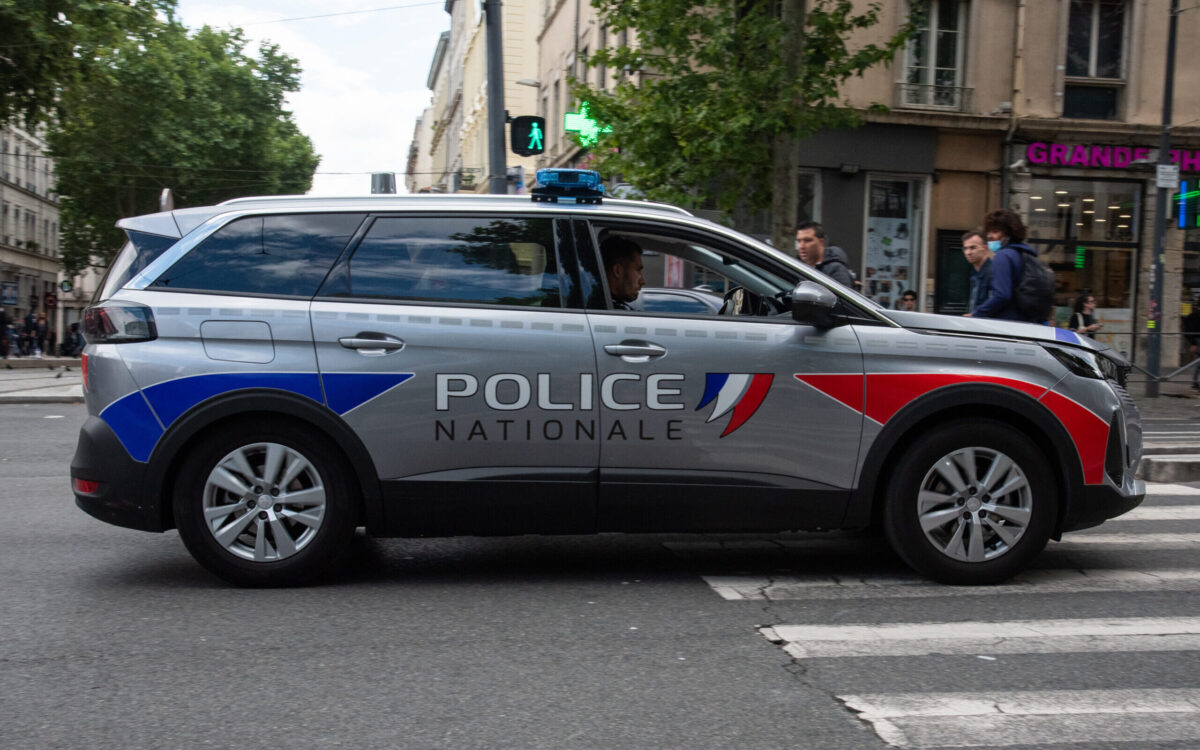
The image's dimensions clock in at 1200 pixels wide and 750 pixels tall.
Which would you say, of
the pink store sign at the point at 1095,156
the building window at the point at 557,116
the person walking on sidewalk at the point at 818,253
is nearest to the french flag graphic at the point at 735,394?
the person walking on sidewalk at the point at 818,253

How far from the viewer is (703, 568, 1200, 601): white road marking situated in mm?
5203

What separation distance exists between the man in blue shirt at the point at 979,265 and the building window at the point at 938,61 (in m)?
15.4

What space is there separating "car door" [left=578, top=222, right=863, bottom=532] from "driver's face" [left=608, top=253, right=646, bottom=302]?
0.77 feet

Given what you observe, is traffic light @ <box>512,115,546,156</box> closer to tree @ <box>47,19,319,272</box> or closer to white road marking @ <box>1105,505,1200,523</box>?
white road marking @ <box>1105,505,1200,523</box>

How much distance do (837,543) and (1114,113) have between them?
20.1 m

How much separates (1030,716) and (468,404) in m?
2.58

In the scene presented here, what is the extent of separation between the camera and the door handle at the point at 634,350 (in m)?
5.10

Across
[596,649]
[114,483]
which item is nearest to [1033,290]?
[596,649]

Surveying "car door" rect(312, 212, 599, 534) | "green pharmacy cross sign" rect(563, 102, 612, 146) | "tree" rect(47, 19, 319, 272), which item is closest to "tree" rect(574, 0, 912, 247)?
"green pharmacy cross sign" rect(563, 102, 612, 146)

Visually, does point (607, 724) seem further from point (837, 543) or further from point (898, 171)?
point (898, 171)

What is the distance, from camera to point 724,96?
51.8 ft

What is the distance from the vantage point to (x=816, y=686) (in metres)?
3.90

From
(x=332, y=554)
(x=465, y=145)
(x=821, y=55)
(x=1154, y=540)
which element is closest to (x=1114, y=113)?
(x=821, y=55)

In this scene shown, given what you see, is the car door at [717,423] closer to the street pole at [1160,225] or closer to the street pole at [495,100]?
the street pole at [495,100]
